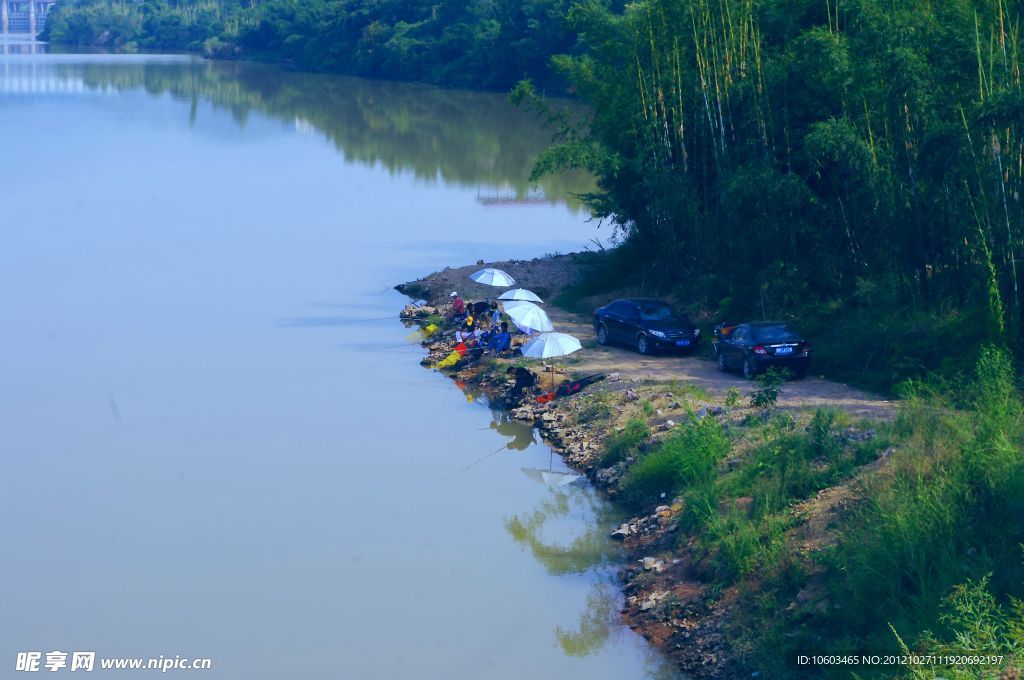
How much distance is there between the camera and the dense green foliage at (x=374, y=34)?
95562 millimetres

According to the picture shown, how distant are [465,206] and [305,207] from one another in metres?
6.74

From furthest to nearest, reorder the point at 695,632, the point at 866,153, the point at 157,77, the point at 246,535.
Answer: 1. the point at 157,77
2. the point at 866,153
3. the point at 246,535
4. the point at 695,632

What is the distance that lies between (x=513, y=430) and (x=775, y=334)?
223 inches

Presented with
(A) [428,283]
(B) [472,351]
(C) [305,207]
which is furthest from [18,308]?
(C) [305,207]

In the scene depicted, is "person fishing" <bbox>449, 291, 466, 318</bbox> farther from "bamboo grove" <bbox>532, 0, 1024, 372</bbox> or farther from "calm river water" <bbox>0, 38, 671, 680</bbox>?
"bamboo grove" <bbox>532, 0, 1024, 372</bbox>

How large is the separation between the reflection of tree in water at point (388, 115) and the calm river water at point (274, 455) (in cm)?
405

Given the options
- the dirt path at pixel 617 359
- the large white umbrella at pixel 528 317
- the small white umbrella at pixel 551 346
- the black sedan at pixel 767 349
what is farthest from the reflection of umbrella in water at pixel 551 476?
the large white umbrella at pixel 528 317

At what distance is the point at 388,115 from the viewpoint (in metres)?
84.7

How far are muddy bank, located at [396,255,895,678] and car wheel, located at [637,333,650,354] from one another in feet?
0.62

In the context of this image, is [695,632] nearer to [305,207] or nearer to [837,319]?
[837,319]

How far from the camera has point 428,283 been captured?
39.6 metres

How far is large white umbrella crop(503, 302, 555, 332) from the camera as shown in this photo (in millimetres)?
28828

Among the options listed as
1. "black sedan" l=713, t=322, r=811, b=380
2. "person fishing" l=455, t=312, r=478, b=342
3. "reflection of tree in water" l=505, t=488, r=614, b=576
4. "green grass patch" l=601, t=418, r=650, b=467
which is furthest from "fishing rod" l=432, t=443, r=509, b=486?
"person fishing" l=455, t=312, r=478, b=342

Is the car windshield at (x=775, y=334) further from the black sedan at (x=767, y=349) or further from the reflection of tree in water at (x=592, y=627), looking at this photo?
the reflection of tree in water at (x=592, y=627)
